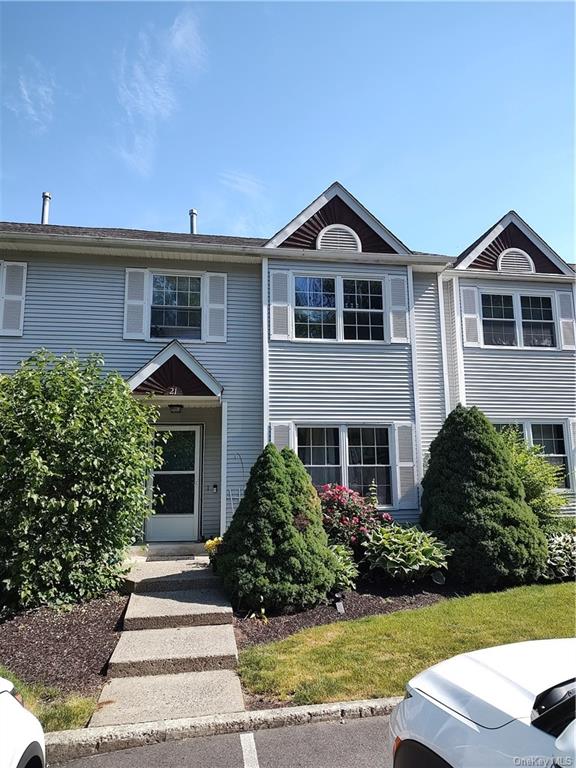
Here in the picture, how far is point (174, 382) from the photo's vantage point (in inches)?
391

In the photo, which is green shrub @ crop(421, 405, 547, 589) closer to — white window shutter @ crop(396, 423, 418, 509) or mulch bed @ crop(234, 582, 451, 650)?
mulch bed @ crop(234, 582, 451, 650)

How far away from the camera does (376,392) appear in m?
11.1

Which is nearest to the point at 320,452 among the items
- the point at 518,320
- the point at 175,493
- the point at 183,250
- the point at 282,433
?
the point at 282,433

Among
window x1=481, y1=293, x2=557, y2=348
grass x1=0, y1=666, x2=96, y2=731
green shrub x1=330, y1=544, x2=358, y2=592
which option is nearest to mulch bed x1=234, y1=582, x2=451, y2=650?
green shrub x1=330, y1=544, x2=358, y2=592

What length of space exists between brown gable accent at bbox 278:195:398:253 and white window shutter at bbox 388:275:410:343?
29.5 inches

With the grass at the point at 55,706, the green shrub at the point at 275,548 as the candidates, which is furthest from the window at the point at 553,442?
the grass at the point at 55,706

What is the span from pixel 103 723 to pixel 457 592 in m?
5.36

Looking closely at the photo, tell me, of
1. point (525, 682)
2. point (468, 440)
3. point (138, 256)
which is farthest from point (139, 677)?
point (138, 256)

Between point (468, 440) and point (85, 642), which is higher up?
point (468, 440)

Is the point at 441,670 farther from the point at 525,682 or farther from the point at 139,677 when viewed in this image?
A: the point at 139,677

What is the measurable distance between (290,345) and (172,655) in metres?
6.98

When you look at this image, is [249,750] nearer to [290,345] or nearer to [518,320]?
[290,345]

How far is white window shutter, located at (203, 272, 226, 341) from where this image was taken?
1088 cm

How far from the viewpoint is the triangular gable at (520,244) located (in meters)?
12.5
